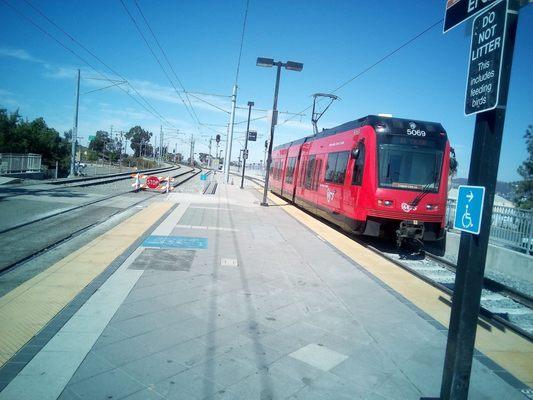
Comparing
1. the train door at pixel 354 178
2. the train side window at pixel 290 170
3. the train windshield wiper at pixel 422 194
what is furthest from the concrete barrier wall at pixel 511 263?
the train side window at pixel 290 170

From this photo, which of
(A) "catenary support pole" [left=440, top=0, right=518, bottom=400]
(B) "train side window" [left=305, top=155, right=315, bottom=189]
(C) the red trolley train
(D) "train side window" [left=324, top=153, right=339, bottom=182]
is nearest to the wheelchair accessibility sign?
(A) "catenary support pole" [left=440, top=0, right=518, bottom=400]

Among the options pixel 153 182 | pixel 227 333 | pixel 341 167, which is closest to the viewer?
pixel 227 333

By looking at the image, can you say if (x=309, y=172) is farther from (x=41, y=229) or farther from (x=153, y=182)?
(x=153, y=182)

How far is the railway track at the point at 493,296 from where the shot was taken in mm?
5664

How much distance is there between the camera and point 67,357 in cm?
355

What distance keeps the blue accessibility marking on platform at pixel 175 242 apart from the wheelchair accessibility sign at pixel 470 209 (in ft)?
21.4

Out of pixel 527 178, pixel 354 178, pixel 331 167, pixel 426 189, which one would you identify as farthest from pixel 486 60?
pixel 527 178

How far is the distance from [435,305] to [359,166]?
5145mm

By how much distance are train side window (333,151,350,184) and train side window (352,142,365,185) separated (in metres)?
0.87

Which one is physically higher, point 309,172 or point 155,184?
point 309,172

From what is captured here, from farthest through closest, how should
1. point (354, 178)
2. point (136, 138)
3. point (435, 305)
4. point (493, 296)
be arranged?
point (136, 138), point (354, 178), point (493, 296), point (435, 305)

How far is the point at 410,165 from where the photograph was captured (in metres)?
10.2

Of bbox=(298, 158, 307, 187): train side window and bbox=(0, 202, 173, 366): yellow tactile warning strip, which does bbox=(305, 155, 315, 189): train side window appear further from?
bbox=(0, 202, 173, 366): yellow tactile warning strip

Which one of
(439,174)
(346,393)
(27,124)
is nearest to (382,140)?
(439,174)
